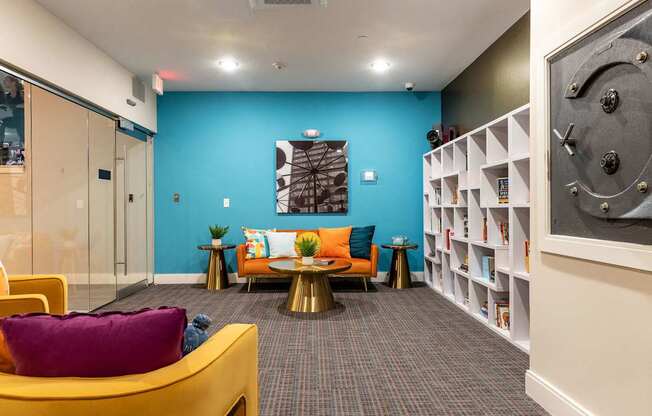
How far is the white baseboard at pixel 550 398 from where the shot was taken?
6.17 feet

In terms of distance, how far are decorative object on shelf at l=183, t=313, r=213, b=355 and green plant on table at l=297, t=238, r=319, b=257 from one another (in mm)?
2580

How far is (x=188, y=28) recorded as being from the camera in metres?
3.65

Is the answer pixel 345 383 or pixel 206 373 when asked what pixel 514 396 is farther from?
pixel 206 373

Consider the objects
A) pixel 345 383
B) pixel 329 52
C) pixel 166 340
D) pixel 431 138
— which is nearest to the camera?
pixel 166 340

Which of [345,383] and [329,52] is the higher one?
[329,52]

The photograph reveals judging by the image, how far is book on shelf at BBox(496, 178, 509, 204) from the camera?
133 inches

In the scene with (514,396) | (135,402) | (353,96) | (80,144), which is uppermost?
(353,96)

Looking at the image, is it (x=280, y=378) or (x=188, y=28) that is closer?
(x=280, y=378)

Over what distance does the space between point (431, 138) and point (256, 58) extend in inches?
93.2

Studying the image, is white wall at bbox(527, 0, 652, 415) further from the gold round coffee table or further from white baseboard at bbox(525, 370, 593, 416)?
the gold round coffee table

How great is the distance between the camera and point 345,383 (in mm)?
2383

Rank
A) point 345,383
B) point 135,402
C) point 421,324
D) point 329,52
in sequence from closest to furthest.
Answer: point 135,402 → point 345,383 → point 421,324 → point 329,52

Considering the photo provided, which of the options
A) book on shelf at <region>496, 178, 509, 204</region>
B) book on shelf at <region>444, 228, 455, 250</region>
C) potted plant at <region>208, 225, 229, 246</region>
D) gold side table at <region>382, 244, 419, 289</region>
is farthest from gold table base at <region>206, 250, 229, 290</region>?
book on shelf at <region>496, 178, 509, 204</region>

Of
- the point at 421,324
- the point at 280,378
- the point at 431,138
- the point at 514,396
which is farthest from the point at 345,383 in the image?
the point at 431,138
